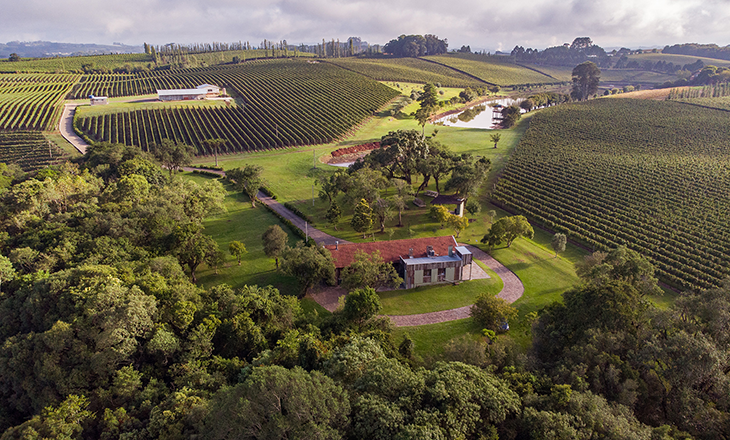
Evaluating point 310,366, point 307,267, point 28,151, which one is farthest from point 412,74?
point 310,366

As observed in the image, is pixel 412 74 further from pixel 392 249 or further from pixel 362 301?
pixel 362 301

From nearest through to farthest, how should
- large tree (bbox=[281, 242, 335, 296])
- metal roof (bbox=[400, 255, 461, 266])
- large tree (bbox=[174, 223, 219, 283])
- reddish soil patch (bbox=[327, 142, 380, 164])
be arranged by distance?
large tree (bbox=[281, 242, 335, 296]), large tree (bbox=[174, 223, 219, 283]), metal roof (bbox=[400, 255, 461, 266]), reddish soil patch (bbox=[327, 142, 380, 164])

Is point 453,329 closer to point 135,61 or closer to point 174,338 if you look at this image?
point 174,338

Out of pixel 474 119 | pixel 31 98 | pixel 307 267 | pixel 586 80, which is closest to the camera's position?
pixel 307 267

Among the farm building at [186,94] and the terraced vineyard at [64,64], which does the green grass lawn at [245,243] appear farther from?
the terraced vineyard at [64,64]

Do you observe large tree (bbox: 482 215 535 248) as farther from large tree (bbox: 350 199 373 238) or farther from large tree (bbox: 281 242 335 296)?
large tree (bbox: 281 242 335 296)

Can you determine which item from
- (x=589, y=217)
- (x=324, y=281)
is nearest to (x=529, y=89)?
(x=589, y=217)

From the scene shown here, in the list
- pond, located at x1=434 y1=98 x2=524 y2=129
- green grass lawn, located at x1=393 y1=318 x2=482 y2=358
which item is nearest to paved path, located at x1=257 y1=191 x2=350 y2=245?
green grass lawn, located at x1=393 y1=318 x2=482 y2=358
